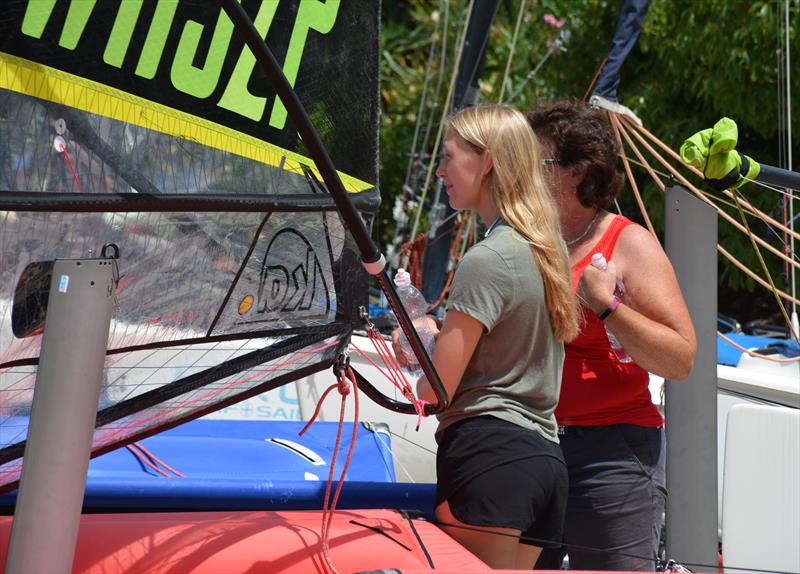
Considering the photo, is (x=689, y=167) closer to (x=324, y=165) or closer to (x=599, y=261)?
(x=599, y=261)

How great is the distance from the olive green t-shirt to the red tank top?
37 centimetres

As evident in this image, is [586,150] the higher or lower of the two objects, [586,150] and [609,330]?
the higher

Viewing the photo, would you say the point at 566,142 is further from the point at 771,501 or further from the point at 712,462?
the point at 771,501

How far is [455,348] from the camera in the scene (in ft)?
5.74

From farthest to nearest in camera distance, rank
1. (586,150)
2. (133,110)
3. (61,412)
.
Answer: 1. (586,150)
2. (133,110)
3. (61,412)

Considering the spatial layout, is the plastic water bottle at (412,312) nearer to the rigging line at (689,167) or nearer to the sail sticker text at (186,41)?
the sail sticker text at (186,41)

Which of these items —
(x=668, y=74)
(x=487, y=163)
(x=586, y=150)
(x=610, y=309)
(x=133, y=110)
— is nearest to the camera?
(x=133, y=110)

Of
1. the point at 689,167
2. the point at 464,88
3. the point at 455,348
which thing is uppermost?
the point at 464,88

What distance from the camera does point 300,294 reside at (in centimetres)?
184

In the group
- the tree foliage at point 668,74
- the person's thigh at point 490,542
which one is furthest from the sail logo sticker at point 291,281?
the tree foliage at point 668,74

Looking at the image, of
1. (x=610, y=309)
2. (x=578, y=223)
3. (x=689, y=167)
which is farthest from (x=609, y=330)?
(x=689, y=167)

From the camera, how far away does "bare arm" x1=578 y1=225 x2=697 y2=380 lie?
206 centimetres

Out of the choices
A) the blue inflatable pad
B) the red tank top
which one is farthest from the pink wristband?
the blue inflatable pad

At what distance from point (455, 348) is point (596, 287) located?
0.45 metres
